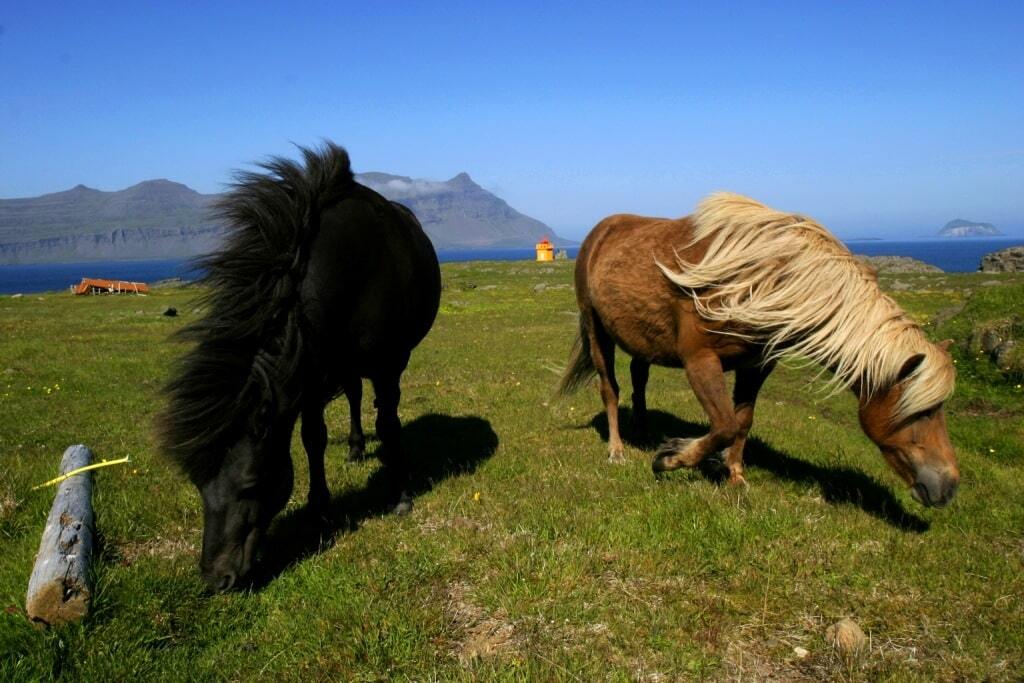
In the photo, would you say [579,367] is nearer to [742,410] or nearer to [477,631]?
[742,410]

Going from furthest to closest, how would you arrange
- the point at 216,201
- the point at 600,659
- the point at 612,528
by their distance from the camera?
the point at 612,528 → the point at 216,201 → the point at 600,659

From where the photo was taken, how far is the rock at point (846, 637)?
153 inches

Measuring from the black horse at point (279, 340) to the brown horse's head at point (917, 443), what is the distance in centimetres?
429

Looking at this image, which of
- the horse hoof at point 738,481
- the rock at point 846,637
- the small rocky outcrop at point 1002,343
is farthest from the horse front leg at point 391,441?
the small rocky outcrop at point 1002,343

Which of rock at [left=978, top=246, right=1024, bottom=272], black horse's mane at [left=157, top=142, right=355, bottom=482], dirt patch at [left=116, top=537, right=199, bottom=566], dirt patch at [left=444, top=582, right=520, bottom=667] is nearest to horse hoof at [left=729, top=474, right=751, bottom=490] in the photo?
dirt patch at [left=444, top=582, right=520, bottom=667]

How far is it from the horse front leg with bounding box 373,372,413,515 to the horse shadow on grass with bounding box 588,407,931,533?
290 cm

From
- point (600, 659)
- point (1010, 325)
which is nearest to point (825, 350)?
point (600, 659)

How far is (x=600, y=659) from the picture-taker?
12.6 ft

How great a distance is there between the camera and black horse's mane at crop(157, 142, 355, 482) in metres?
4.45

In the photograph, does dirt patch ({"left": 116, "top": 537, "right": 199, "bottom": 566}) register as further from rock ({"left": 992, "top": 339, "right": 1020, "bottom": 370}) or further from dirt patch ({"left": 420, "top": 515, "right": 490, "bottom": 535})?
rock ({"left": 992, "top": 339, "right": 1020, "bottom": 370})

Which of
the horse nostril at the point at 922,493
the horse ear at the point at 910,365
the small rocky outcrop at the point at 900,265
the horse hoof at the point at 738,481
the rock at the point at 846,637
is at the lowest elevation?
the small rocky outcrop at the point at 900,265

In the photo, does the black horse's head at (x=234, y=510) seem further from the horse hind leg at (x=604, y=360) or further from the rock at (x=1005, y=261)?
the rock at (x=1005, y=261)

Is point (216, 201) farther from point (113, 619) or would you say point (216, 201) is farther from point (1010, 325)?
point (1010, 325)

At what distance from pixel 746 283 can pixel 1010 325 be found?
35.1ft
